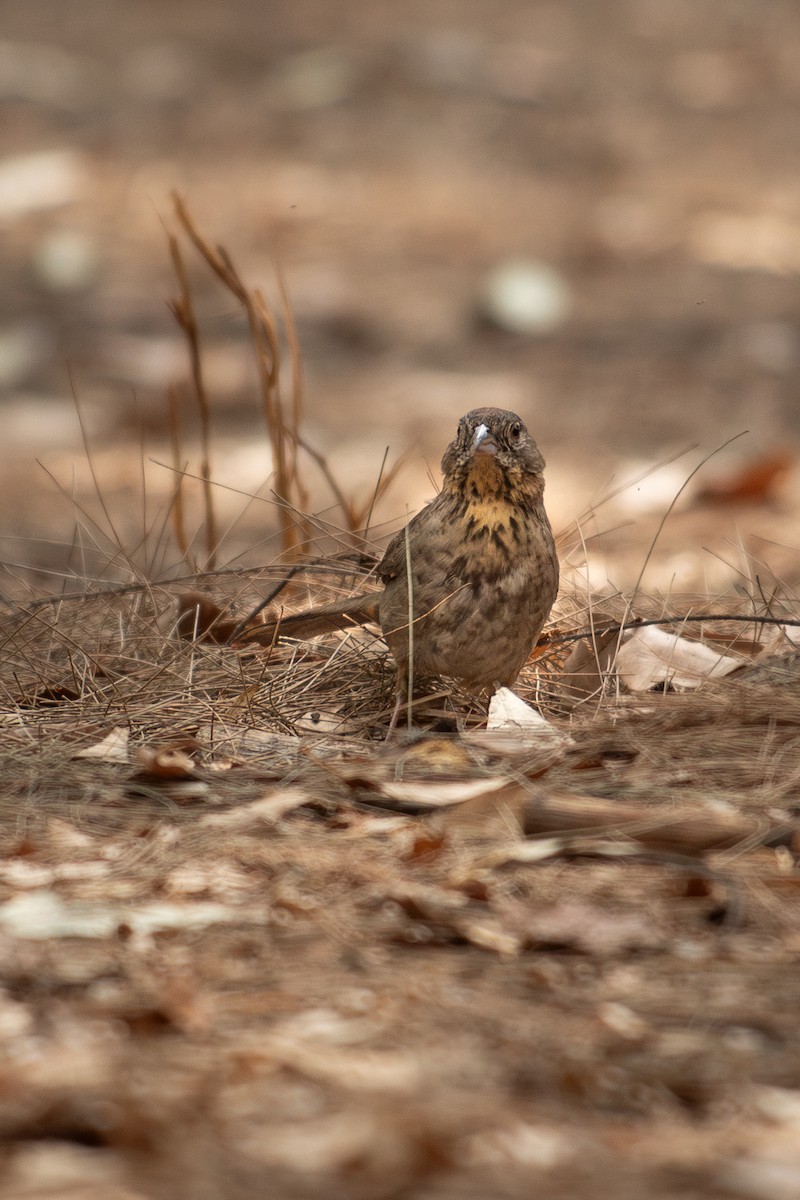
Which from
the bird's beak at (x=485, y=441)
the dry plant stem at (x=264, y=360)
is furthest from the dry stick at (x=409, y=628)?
the dry plant stem at (x=264, y=360)

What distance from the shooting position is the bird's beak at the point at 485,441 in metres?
3.31

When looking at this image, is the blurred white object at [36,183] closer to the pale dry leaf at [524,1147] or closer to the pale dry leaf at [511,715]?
the pale dry leaf at [511,715]

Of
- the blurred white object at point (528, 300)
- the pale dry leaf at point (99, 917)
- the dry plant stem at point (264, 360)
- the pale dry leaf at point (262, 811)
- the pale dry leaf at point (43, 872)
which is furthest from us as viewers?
the blurred white object at point (528, 300)

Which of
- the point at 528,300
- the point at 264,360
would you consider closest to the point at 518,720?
the point at 264,360

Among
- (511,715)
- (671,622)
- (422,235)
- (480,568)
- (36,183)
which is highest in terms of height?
(36,183)

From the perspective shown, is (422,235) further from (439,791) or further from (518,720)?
(439,791)

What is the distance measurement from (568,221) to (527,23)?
4.25 metres

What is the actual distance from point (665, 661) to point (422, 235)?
7458mm

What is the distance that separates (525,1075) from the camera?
69.9 inches

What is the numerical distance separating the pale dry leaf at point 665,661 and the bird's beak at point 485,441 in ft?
1.78

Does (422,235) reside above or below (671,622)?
above

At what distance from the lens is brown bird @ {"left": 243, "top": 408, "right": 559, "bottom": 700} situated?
332 cm

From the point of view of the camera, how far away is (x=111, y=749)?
289 centimetres

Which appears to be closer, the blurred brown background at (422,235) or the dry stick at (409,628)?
the dry stick at (409,628)
